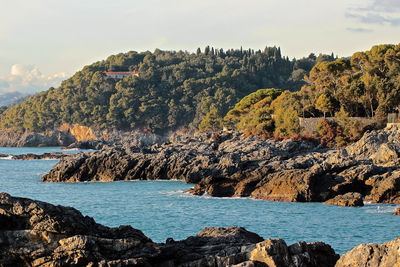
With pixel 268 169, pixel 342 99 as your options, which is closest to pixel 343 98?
pixel 342 99

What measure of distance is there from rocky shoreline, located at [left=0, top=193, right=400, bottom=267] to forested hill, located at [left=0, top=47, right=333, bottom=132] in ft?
345

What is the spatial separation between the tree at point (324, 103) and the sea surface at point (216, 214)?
2007 centimetres

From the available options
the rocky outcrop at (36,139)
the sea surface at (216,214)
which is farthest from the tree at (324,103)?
the rocky outcrop at (36,139)

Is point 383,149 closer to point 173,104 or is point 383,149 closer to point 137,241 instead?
point 137,241

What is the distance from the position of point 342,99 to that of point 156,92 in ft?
258

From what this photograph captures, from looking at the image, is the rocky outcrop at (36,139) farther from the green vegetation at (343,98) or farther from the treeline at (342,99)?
the green vegetation at (343,98)

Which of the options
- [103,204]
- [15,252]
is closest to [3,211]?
[15,252]

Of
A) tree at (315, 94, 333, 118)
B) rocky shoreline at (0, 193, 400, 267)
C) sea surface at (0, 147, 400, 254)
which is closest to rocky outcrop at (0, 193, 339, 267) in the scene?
rocky shoreline at (0, 193, 400, 267)

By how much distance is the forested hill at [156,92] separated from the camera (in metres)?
120

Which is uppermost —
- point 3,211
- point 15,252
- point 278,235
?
point 3,211

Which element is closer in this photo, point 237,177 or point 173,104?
point 237,177

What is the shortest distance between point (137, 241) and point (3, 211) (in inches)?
108

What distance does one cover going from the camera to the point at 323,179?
28672 mm

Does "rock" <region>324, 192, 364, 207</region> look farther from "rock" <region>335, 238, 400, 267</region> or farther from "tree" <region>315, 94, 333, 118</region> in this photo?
"tree" <region>315, 94, 333, 118</region>
